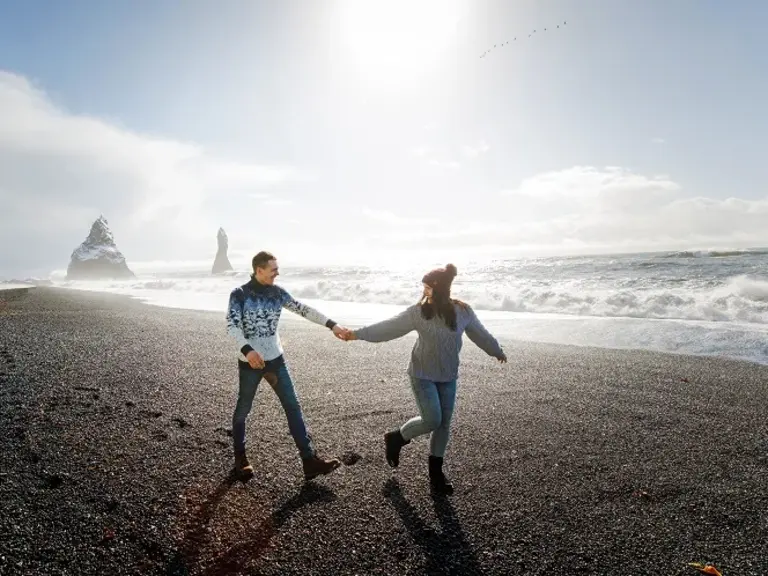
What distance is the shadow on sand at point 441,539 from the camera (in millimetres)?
3422

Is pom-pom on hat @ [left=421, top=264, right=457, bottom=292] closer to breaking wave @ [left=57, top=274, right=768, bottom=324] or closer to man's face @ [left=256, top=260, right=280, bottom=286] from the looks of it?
man's face @ [left=256, top=260, right=280, bottom=286]

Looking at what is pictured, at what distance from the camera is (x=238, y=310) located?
15.5 ft

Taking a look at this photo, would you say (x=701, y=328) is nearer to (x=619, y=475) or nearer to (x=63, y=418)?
(x=619, y=475)

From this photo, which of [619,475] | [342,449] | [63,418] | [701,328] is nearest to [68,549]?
[342,449]

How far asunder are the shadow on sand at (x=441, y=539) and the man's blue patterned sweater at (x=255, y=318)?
198 cm

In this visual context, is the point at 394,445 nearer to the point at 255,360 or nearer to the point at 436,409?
the point at 436,409

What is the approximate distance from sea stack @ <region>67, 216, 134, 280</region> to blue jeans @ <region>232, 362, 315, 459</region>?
462 feet

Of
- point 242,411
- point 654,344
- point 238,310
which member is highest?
point 238,310

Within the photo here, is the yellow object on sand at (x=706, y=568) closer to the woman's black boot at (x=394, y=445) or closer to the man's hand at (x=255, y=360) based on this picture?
the woman's black boot at (x=394, y=445)

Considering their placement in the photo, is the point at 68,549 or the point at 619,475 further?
the point at 619,475

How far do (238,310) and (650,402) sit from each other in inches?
262

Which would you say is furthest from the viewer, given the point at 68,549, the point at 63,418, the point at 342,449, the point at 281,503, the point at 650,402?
the point at 650,402

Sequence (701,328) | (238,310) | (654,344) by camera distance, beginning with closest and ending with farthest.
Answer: (238,310) → (654,344) → (701,328)

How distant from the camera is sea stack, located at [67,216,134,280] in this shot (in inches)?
4963
